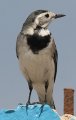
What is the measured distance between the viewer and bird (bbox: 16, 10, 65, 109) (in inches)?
396

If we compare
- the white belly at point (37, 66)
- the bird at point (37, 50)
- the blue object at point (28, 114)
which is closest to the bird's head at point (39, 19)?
the bird at point (37, 50)

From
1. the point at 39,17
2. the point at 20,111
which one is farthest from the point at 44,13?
the point at 20,111

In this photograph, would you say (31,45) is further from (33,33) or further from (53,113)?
(53,113)

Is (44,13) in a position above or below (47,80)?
above

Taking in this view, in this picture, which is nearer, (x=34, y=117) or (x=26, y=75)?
(x=34, y=117)

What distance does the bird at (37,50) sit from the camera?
10055 millimetres

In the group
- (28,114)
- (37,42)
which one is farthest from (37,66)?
(28,114)

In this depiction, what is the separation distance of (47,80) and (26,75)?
0.49 metres

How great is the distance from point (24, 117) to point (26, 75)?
1.83 metres

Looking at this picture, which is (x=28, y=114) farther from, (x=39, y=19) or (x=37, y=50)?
(x=39, y=19)

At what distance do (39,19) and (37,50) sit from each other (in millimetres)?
672

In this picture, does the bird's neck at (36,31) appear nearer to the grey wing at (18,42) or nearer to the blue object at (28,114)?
the grey wing at (18,42)

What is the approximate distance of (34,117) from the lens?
8.68 m

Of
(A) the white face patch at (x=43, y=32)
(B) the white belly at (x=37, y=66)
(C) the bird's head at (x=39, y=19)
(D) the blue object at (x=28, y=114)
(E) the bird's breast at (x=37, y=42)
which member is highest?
(C) the bird's head at (x=39, y=19)
